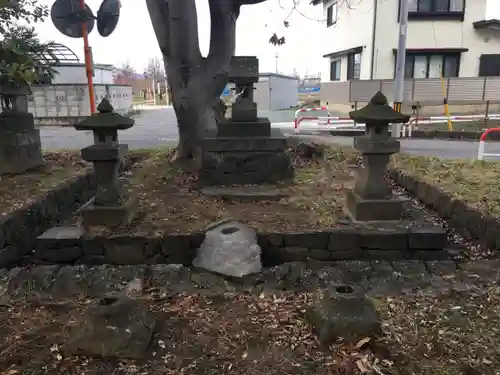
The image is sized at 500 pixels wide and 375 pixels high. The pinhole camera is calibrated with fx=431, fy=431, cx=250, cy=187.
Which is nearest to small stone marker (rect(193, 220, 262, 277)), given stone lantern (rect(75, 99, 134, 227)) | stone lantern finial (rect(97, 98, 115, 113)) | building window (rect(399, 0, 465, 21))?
stone lantern (rect(75, 99, 134, 227))

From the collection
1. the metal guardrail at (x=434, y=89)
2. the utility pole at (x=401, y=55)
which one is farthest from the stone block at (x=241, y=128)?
the metal guardrail at (x=434, y=89)

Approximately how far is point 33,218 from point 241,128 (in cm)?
353

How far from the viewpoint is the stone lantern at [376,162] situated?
17.9 ft

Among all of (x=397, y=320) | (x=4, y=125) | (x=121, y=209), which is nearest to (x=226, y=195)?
(x=121, y=209)

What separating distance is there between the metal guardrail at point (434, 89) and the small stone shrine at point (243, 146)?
1212 centimetres

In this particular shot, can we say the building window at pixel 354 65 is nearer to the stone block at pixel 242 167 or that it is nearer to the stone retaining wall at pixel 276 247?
the stone block at pixel 242 167

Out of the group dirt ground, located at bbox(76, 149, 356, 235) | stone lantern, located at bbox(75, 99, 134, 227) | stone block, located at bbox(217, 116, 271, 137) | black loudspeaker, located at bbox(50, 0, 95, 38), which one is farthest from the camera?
black loudspeaker, located at bbox(50, 0, 95, 38)

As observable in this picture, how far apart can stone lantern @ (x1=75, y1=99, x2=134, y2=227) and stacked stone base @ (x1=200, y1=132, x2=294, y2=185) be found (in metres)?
1.96

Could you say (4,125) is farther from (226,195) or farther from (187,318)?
(187,318)

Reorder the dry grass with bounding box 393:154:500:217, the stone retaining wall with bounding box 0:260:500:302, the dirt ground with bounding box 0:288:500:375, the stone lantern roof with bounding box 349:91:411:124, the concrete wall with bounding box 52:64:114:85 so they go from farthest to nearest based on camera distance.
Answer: the concrete wall with bounding box 52:64:114:85 → the dry grass with bounding box 393:154:500:217 → the stone lantern roof with bounding box 349:91:411:124 → the stone retaining wall with bounding box 0:260:500:302 → the dirt ground with bounding box 0:288:500:375

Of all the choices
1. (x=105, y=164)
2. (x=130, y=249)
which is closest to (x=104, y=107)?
(x=105, y=164)

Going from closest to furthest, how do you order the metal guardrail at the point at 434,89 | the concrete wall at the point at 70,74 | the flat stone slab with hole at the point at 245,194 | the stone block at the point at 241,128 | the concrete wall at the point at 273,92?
the flat stone slab with hole at the point at 245,194 → the stone block at the point at 241,128 → the metal guardrail at the point at 434,89 → the concrete wall at the point at 70,74 → the concrete wall at the point at 273,92

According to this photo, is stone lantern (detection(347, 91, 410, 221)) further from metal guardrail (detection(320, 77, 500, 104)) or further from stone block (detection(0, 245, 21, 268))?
metal guardrail (detection(320, 77, 500, 104))

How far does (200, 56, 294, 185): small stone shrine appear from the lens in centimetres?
737
